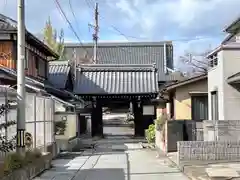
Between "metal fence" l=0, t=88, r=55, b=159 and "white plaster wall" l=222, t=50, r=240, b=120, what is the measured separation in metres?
7.37

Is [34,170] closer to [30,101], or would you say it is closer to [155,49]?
[30,101]

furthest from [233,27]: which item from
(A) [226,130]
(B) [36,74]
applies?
(B) [36,74]

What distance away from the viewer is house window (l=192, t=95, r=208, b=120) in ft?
90.3

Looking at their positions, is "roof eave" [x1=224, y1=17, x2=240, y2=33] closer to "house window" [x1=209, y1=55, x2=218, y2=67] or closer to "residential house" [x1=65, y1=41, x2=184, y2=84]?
"house window" [x1=209, y1=55, x2=218, y2=67]

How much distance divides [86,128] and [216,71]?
2742cm

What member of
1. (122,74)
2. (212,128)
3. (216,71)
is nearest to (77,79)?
(122,74)

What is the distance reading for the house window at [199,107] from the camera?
27.5 m

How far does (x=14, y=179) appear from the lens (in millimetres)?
12055

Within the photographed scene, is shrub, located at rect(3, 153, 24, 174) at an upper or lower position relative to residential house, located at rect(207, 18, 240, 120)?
lower

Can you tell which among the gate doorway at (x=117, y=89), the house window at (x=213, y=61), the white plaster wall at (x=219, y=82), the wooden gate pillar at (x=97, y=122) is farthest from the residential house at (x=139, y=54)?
the white plaster wall at (x=219, y=82)

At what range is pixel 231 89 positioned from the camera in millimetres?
20531

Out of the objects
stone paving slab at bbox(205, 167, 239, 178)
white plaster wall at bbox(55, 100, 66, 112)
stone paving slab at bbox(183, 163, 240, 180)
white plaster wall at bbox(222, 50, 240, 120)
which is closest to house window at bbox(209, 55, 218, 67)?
white plaster wall at bbox(222, 50, 240, 120)

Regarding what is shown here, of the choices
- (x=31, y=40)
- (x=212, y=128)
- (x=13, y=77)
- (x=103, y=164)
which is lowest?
(x=103, y=164)

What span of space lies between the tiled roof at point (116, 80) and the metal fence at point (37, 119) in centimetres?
1855
